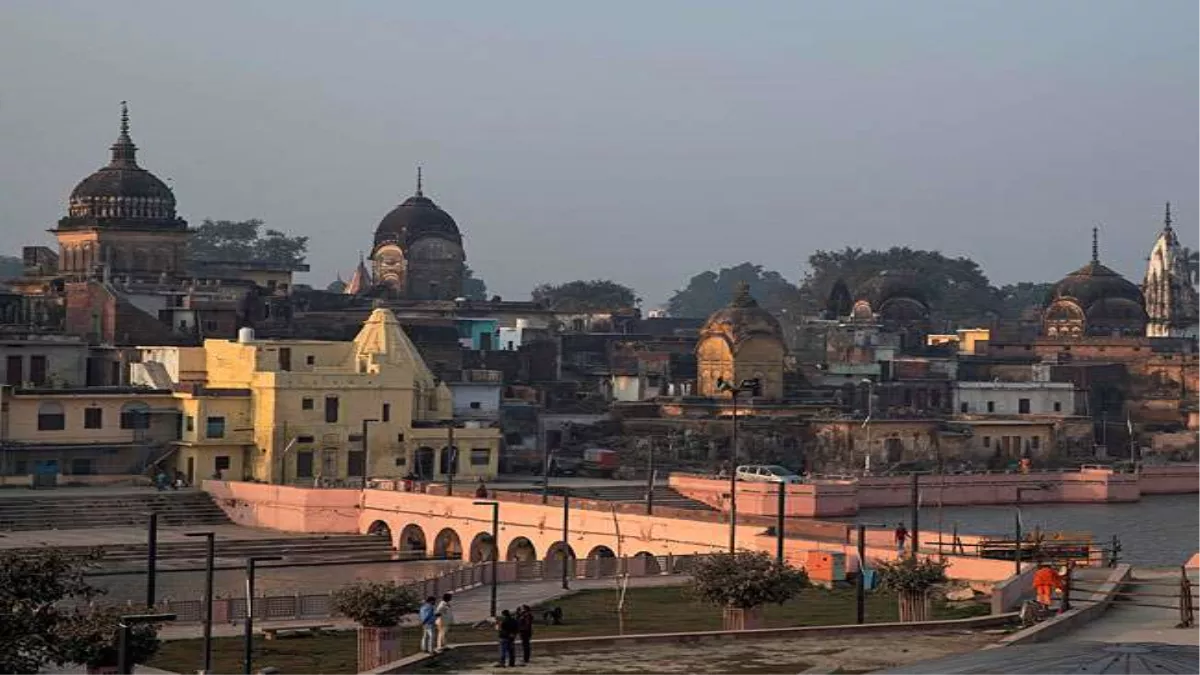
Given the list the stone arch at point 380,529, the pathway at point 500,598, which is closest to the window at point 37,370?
the stone arch at point 380,529

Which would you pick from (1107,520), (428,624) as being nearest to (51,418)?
(1107,520)

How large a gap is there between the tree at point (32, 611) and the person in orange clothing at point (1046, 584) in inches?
507

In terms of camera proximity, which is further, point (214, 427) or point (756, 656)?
point (214, 427)

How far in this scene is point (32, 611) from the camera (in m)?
26.1

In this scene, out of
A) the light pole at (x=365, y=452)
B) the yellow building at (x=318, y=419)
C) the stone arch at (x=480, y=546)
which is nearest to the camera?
the stone arch at (x=480, y=546)

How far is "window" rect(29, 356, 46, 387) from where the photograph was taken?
6731cm

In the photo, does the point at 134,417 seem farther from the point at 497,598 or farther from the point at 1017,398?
the point at 1017,398

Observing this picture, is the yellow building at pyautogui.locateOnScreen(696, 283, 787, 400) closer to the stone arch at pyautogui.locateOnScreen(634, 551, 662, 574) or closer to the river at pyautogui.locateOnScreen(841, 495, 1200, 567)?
the river at pyautogui.locateOnScreen(841, 495, 1200, 567)

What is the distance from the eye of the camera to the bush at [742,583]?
32.7 m

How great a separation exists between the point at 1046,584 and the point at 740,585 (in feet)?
13.5

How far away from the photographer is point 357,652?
105ft

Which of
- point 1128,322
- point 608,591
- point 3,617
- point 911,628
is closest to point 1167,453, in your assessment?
point 1128,322

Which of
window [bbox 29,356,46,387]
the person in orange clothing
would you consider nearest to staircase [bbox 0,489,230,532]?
window [bbox 29,356,46,387]

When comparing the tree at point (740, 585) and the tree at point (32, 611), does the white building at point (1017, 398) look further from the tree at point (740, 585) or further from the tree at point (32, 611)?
the tree at point (32, 611)
